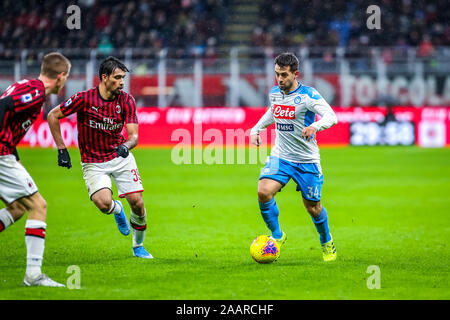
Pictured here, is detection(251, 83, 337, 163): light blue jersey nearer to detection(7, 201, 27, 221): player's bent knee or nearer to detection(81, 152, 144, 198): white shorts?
detection(81, 152, 144, 198): white shorts

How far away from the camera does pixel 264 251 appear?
773cm

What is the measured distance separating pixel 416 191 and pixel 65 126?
44.8 ft

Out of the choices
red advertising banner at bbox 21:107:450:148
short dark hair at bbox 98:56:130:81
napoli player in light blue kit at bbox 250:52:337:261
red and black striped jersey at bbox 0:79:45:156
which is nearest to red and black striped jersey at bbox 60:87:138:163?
short dark hair at bbox 98:56:130:81

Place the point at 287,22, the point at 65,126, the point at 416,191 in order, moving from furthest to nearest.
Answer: the point at 287,22
the point at 65,126
the point at 416,191

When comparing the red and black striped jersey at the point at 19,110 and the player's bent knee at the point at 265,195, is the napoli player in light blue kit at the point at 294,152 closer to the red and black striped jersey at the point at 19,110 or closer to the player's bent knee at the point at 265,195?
the player's bent knee at the point at 265,195

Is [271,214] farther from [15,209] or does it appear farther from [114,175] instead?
[15,209]

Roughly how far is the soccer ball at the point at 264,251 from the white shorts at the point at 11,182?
2.57 metres

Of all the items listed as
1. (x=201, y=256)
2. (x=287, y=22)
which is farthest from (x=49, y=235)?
(x=287, y=22)

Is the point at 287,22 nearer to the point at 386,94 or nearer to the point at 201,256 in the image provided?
the point at 386,94

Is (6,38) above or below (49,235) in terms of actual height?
above

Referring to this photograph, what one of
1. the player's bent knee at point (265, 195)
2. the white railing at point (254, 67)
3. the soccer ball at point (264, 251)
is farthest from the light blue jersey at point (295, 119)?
the white railing at point (254, 67)

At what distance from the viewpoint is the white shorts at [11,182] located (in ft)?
21.3

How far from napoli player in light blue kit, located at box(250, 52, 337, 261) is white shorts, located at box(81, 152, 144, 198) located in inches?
57.7
